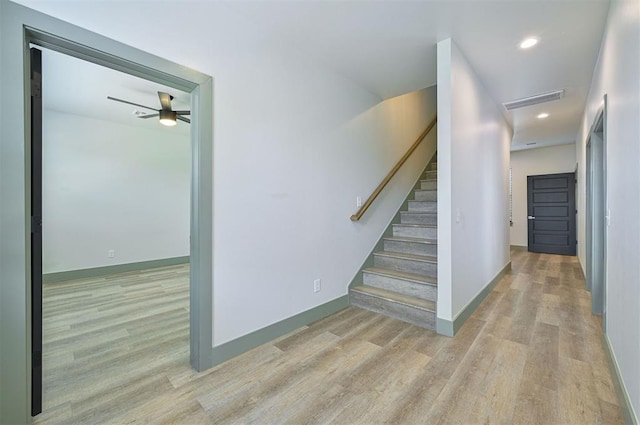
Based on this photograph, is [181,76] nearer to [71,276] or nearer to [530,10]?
[530,10]

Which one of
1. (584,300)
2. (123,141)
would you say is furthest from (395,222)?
(123,141)

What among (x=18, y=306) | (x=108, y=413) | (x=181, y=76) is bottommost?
(x=108, y=413)

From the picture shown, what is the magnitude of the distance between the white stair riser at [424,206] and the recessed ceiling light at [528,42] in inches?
82.6

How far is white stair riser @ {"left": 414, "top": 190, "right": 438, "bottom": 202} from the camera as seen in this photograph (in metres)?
4.37

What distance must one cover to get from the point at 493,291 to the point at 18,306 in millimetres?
4570

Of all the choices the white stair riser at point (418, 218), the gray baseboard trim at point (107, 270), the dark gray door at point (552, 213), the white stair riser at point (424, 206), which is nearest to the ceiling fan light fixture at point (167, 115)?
the gray baseboard trim at point (107, 270)

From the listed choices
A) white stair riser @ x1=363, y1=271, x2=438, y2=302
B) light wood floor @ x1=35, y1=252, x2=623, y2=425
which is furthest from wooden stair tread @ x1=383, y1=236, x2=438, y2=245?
light wood floor @ x1=35, y1=252, x2=623, y2=425

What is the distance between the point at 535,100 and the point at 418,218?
7.67 feet

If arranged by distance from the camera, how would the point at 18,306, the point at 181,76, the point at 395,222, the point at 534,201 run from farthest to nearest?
the point at 534,201 < the point at 395,222 < the point at 181,76 < the point at 18,306

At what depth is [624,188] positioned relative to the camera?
1.64 meters

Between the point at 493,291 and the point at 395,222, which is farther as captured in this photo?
the point at 395,222

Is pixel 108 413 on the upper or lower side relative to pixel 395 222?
lower

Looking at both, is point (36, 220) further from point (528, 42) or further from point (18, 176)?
point (528, 42)

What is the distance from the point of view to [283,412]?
1.56 m
